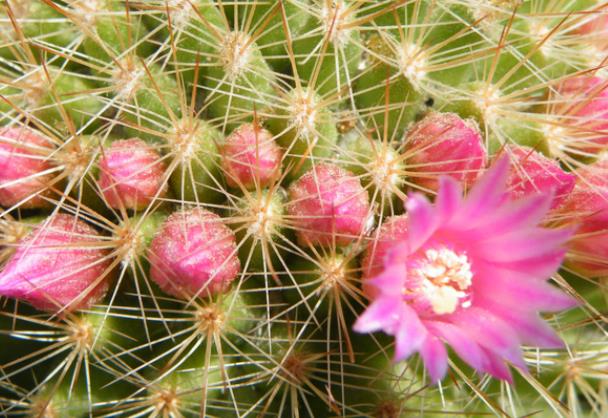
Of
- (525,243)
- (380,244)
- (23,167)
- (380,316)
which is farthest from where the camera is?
(23,167)

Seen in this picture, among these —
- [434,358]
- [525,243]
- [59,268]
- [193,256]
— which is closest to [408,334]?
[434,358]

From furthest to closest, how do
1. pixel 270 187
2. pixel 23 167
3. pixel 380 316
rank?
pixel 23 167
pixel 270 187
pixel 380 316

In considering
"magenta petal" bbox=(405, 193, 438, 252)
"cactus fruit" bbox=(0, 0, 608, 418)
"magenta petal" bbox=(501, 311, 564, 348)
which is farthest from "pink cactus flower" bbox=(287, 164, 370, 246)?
"magenta petal" bbox=(501, 311, 564, 348)

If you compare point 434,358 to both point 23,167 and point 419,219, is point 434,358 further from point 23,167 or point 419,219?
point 23,167

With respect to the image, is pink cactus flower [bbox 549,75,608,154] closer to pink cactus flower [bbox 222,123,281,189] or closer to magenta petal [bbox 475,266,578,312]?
magenta petal [bbox 475,266,578,312]

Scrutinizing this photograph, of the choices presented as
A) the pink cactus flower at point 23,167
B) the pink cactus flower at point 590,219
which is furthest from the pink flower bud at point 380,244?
the pink cactus flower at point 23,167

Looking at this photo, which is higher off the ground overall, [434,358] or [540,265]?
[540,265]

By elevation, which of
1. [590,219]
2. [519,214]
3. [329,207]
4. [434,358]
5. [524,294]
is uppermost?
[590,219]

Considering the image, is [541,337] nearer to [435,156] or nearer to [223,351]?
[435,156]
